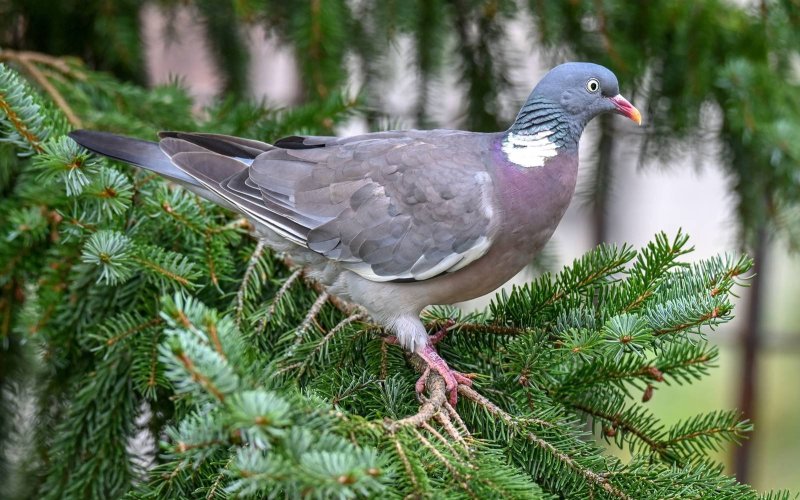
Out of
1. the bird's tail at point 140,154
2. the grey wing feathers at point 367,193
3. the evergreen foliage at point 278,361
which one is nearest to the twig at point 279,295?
the evergreen foliage at point 278,361

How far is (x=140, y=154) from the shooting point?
7.59ft

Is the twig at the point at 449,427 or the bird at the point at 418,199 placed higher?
the bird at the point at 418,199

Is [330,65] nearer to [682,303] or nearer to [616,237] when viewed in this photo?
[682,303]

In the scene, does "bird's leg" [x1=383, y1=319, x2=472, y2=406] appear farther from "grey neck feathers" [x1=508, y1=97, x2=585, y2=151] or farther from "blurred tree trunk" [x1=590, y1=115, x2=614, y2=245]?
"blurred tree trunk" [x1=590, y1=115, x2=614, y2=245]

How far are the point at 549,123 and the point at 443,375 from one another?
30.6 inches

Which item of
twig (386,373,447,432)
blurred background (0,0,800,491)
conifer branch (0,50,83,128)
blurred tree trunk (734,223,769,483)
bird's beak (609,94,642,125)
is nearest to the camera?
twig (386,373,447,432)

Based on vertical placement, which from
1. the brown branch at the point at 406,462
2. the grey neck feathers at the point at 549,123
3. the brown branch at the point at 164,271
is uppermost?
the grey neck feathers at the point at 549,123

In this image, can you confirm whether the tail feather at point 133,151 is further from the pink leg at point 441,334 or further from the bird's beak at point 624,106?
the bird's beak at point 624,106

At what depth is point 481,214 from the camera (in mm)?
2289

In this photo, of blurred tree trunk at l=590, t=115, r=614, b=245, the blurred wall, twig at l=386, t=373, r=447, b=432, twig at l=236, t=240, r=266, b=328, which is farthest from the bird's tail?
blurred tree trunk at l=590, t=115, r=614, b=245

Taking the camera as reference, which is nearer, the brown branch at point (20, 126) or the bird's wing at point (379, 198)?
the brown branch at point (20, 126)

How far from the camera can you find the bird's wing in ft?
7.58

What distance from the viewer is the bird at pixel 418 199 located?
90.4 inches

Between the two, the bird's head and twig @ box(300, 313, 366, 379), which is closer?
twig @ box(300, 313, 366, 379)
